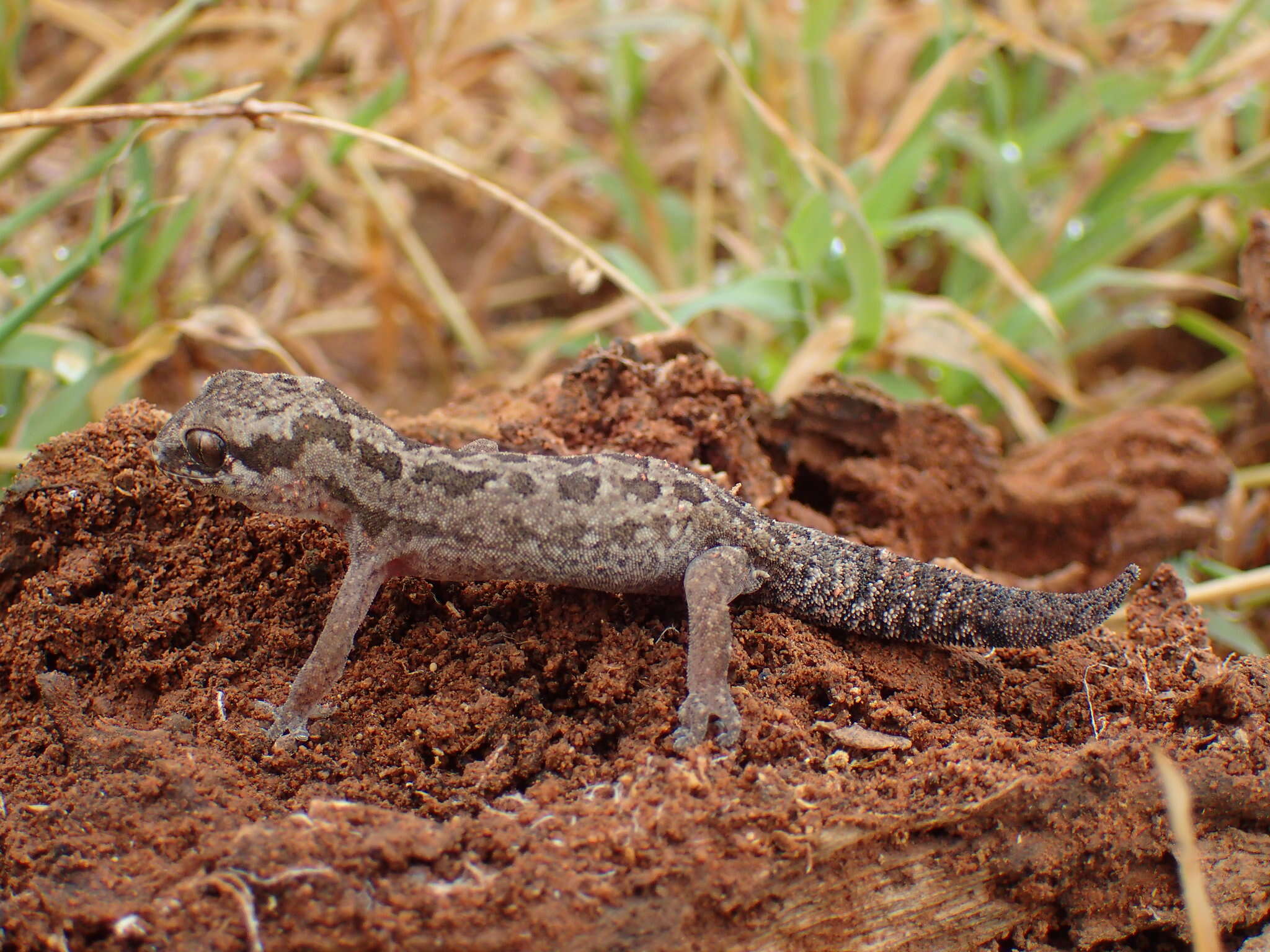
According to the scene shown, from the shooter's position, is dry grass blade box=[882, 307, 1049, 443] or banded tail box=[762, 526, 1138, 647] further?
dry grass blade box=[882, 307, 1049, 443]

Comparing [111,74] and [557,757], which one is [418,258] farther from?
[557,757]

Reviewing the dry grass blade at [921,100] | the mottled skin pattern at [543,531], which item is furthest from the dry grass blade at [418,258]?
the mottled skin pattern at [543,531]

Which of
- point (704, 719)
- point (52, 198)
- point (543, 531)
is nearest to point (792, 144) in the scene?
point (543, 531)

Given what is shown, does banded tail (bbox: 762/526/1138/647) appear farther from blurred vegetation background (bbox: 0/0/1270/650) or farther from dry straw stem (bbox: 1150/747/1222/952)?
blurred vegetation background (bbox: 0/0/1270/650)

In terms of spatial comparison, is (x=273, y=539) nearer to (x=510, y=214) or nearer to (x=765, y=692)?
(x=765, y=692)

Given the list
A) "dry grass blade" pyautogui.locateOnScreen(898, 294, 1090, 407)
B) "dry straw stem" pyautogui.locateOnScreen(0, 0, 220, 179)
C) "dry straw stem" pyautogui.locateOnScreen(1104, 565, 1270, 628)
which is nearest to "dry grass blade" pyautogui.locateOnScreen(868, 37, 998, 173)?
"dry grass blade" pyautogui.locateOnScreen(898, 294, 1090, 407)

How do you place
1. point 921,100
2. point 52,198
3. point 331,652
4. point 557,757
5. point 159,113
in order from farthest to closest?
point 921,100 < point 52,198 < point 159,113 < point 331,652 < point 557,757

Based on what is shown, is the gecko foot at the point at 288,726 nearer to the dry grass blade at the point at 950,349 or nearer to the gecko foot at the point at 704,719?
the gecko foot at the point at 704,719
